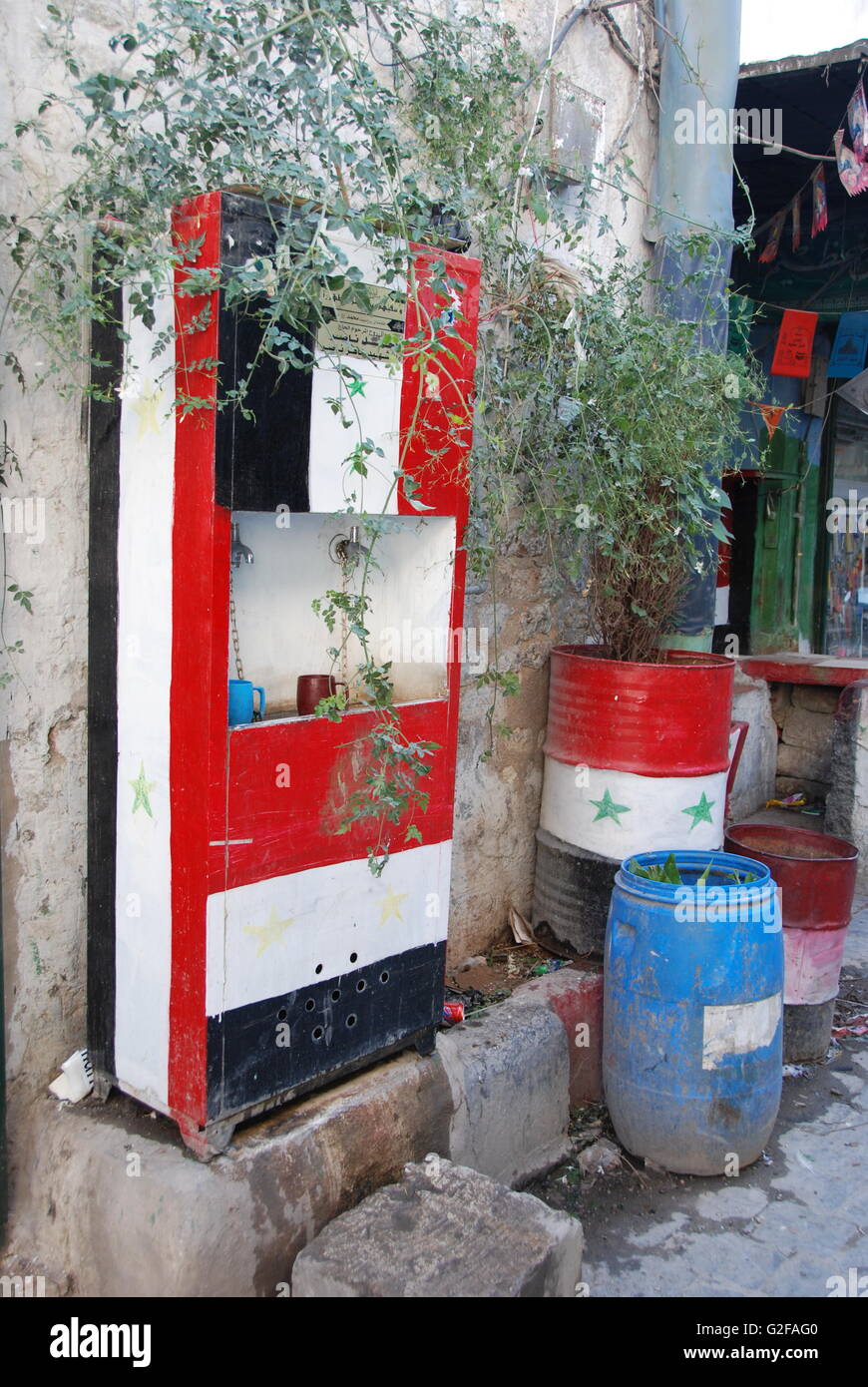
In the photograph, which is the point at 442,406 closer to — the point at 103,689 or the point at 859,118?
the point at 103,689

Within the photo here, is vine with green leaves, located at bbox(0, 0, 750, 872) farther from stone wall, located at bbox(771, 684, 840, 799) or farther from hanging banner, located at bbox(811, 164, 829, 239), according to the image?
stone wall, located at bbox(771, 684, 840, 799)

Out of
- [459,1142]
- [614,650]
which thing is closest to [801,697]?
[614,650]

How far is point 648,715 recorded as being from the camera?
383cm

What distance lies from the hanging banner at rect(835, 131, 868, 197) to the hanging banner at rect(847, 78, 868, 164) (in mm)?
67

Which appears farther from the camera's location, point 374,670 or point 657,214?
point 657,214

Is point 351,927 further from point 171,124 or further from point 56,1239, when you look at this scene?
point 171,124

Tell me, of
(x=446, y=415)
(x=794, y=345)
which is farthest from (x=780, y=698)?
(x=446, y=415)

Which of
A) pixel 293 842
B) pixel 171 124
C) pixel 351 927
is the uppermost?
pixel 171 124

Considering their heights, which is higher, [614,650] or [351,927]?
[614,650]

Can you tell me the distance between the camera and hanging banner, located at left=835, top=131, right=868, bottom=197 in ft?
17.2

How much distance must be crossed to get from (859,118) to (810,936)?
3792 millimetres
